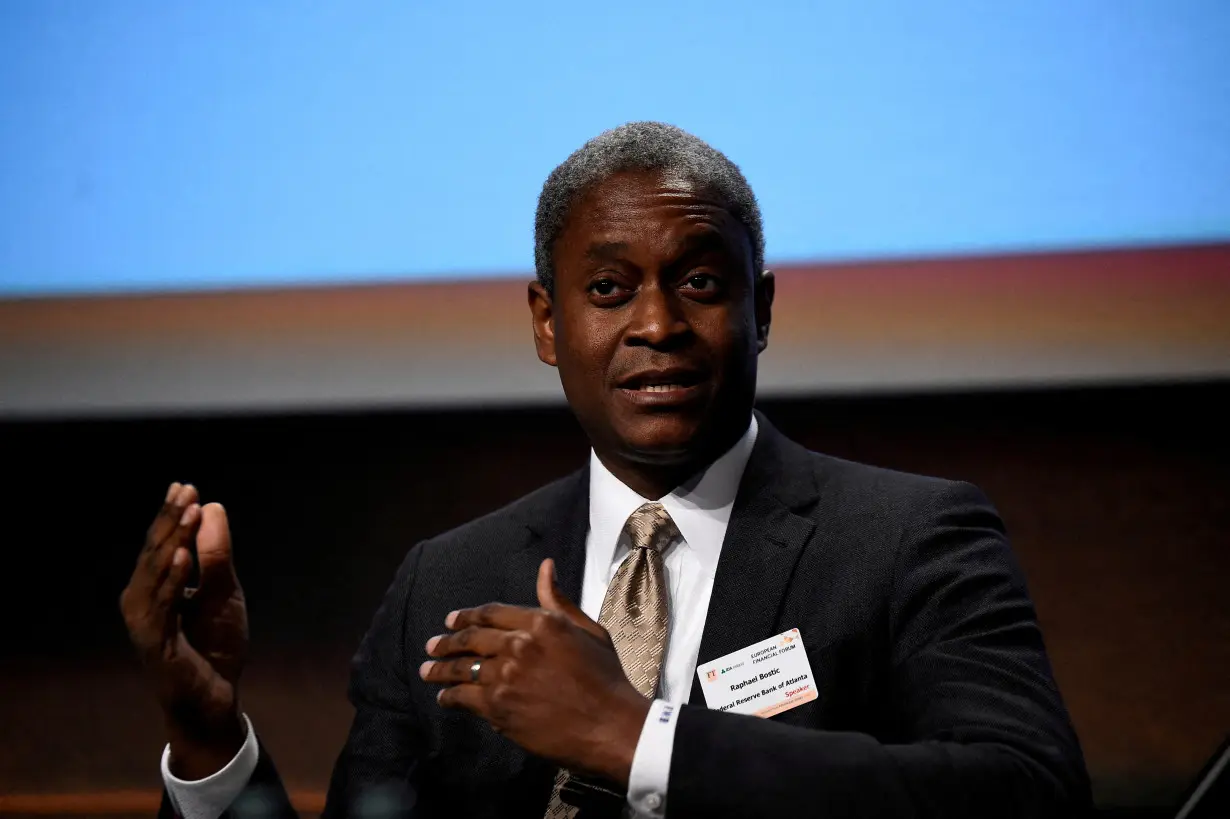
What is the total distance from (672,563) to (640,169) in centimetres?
56

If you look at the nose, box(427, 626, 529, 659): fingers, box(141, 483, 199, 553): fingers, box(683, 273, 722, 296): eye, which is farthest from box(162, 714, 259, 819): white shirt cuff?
box(683, 273, 722, 296): eye

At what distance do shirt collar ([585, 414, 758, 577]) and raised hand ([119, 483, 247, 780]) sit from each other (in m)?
0.52

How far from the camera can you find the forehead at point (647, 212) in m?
1.71

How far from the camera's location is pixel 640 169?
1.76 meters

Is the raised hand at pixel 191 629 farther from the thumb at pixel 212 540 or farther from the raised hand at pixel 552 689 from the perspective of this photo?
the raised hand at pixel 552 689

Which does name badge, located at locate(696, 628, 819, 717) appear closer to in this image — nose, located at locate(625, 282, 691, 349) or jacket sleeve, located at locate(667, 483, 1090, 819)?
jacket sleeve, located at locate(667, 483, 1090, 819)

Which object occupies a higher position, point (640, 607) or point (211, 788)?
point (640, 607)

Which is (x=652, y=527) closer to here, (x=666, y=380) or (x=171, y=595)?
(x=666, y=380)

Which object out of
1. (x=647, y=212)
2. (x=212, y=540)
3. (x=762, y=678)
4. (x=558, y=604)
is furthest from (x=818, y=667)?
(x=212, y=540)

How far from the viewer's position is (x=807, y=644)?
65.7 inches

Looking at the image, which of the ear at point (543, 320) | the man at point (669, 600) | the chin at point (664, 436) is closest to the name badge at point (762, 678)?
the man at point (669, 600)

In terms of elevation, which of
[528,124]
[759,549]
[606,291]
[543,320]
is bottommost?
[759,549]

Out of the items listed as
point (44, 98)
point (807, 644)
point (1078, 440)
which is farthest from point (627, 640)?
point (44, 98)

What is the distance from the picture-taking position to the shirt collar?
1794mm
